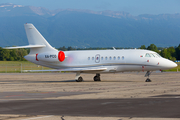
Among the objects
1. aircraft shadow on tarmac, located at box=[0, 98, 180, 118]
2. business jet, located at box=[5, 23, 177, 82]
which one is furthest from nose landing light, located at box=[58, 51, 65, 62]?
aircraft shadow on tarmac, located at box=[0, 98, 180, 118]

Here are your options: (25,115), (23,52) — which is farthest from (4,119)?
(23,52)

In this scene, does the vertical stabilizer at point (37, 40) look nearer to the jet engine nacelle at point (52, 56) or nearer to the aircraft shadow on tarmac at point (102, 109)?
the jet engine nacelle at point (52, 56)

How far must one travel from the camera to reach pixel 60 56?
3709cm

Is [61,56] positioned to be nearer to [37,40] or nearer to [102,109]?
[37,40]

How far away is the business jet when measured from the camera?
33750 mm

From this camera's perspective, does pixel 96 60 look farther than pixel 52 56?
No

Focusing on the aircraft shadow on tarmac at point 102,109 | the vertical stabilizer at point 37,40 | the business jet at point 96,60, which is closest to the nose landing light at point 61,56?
the business jet at point 96,60

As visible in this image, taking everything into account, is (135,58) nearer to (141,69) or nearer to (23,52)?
(141,69)

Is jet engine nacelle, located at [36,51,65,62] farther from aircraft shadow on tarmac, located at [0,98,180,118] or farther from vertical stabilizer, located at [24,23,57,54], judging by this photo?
aircraft shadow on tarmac, located at [0,98,180,118]

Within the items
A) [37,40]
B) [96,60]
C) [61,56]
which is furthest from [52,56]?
[96,60]

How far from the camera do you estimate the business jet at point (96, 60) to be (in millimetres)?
33750

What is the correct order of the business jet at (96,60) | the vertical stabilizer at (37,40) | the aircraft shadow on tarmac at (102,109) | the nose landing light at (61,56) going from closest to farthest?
the aircraft shadow on tarmac at (102,109)
the business jet at (96,60)
the nose landing light at (61,56)
the vertical stabilizer at (37,40)

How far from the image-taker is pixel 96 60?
35.8 meters

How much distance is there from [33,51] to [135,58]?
1235 centimetres
